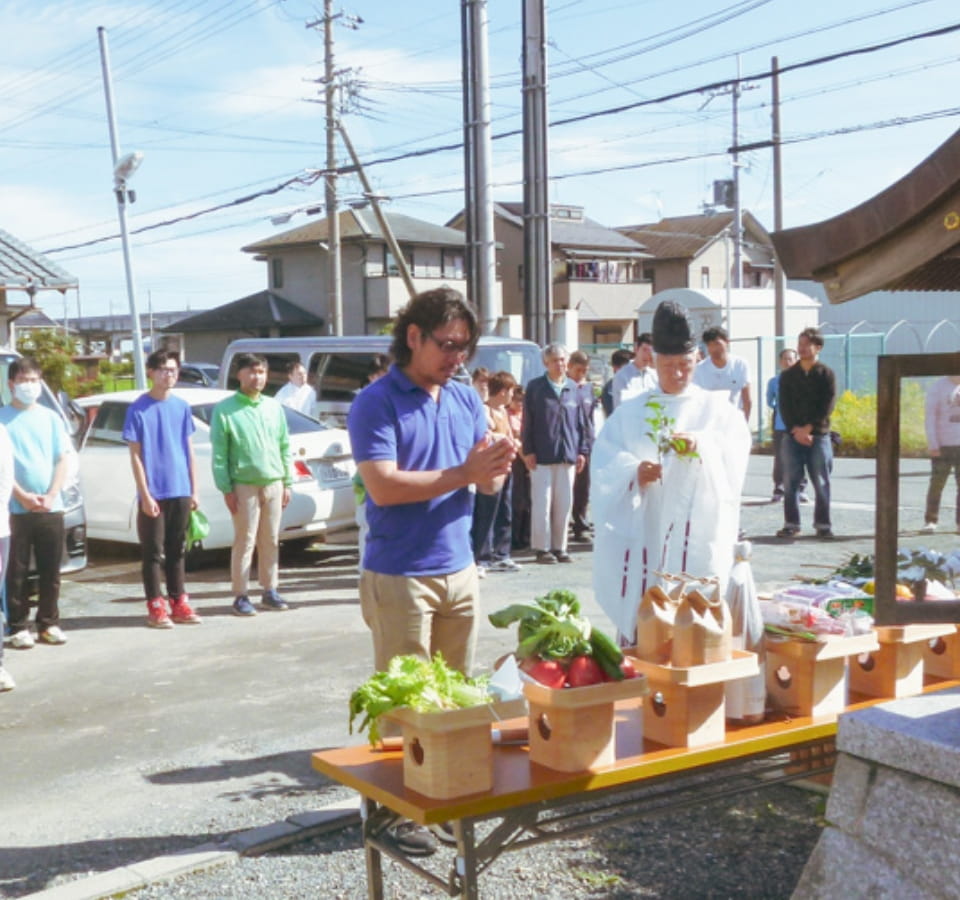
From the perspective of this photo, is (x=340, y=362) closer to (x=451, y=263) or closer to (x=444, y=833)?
(x=444, y=833)

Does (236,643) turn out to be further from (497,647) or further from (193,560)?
(193,560)

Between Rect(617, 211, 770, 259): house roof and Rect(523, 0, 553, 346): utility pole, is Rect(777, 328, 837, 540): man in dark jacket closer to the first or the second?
Rect(523, 0, 553, 346): utility pole

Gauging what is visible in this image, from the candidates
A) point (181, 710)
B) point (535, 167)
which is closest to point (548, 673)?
point (181, 710)

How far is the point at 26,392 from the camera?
312 inches

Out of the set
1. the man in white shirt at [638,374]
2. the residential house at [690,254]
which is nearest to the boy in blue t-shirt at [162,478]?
the man in white shirt at [638,374]

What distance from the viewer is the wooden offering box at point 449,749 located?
3295 mm

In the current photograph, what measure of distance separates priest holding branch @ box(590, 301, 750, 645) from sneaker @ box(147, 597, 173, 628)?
4.77m

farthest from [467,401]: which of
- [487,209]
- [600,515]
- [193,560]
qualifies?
[487,209]

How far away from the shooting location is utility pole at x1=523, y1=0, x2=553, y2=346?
1502cm

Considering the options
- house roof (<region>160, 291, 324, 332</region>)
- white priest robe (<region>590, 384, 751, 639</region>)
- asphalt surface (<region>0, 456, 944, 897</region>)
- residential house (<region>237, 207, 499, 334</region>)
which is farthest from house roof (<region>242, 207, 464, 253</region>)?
white priest robe (<region>590, 384, 751, 639</region>)

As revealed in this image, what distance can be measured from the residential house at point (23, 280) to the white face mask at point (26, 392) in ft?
21.1

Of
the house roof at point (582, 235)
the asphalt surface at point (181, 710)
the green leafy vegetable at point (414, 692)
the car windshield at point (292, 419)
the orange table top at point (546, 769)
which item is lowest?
the asphalt surface at point (181, 710)

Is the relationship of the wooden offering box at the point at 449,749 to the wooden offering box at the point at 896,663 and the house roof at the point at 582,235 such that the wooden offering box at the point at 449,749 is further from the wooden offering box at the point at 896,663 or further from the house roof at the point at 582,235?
the house roof at the point at 582,235

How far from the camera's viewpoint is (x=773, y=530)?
42.2 ft
